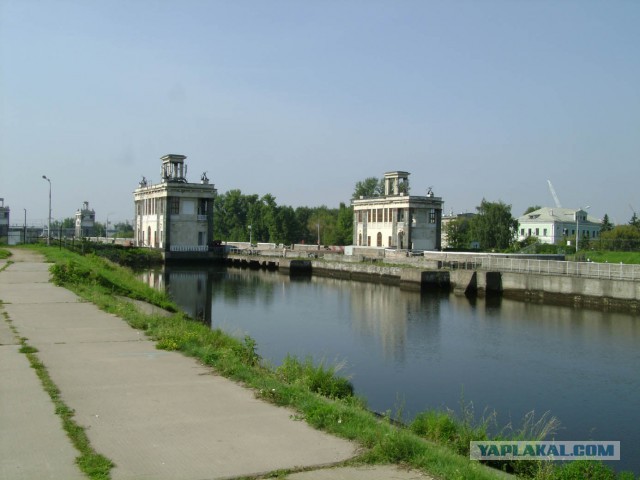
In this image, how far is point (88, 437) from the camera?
7176 millimetres

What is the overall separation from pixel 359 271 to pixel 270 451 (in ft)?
166

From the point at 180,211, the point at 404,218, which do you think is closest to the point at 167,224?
the point at 180,211

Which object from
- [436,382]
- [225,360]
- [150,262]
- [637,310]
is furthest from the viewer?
[150,262]

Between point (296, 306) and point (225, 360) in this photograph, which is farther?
point (296, 306)

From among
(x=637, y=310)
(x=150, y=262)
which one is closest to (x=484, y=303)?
(x=637, y=310)

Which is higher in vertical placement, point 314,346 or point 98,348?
point 98,348

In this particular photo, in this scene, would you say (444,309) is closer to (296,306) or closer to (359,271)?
(296,306)

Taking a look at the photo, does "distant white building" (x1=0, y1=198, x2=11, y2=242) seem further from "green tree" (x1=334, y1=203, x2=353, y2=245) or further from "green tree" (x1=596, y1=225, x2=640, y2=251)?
"green tree" (x1=596, y1=225, x2=640, y2=251)

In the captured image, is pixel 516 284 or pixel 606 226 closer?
pixel 516 284

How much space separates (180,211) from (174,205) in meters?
1.04

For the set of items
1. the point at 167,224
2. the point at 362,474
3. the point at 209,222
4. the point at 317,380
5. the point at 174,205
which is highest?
the point at 174,205

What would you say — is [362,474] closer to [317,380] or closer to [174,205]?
[317,380]

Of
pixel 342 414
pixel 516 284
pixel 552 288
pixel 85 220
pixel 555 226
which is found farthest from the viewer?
pixel 85 220

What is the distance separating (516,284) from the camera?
4178 cm
